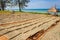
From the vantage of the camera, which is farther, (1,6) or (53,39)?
(1,6)

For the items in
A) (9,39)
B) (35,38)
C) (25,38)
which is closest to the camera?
(9,39)

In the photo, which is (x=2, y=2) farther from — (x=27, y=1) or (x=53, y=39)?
(x=53, y=39)

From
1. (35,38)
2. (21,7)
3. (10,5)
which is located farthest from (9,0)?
(35,38)

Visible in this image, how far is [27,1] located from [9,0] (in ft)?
17.0

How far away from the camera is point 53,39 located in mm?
7422

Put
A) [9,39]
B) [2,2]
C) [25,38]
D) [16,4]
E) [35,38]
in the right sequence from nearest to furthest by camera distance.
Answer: [9,39], [25,38], [35,38], [2,2], [16,4]

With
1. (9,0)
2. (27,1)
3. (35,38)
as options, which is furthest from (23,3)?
(35,38)

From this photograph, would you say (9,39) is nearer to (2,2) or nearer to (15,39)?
(15,39)

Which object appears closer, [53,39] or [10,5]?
[53,39]

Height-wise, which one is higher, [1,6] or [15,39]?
[15,39]

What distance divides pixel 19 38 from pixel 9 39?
51 centimetres

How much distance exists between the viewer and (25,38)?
703cm

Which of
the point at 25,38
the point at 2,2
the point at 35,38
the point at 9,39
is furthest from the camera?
the point at 2,2

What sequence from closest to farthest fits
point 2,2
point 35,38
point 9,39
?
point 9,39, point 35,38, point 2,2
